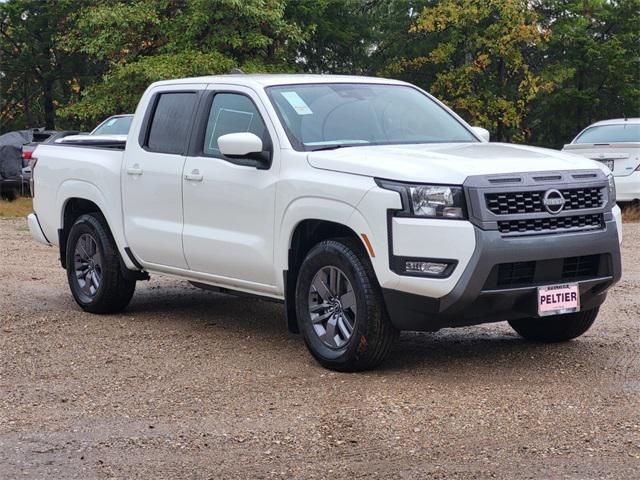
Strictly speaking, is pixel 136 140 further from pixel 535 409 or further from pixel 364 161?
pixel 535 409

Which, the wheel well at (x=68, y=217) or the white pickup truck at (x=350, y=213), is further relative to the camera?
the wheel well at (x=68, y=217)

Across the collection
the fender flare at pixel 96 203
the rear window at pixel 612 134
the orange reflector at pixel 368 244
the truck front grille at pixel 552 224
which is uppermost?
the truck front grille at pixel 552 224


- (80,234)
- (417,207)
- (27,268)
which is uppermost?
(417,207)

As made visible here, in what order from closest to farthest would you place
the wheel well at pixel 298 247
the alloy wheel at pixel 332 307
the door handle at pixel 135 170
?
the alloy wheel at pixel 332 307 < the wheel well at pixel 298 247 < the door handle at pixel 135 170

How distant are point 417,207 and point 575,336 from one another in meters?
2.04

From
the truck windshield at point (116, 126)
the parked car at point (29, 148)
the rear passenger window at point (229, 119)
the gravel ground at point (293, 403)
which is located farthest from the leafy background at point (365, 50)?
the gravel ground at point (293, 403)

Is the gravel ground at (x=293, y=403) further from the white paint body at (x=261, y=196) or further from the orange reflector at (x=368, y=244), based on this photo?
the orange reflector at (x=368, y=244)

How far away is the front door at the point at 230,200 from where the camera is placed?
7.50m

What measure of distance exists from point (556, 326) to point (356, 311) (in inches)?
69.5

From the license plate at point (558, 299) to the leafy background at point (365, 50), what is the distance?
25392 mm

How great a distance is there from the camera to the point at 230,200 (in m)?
7.75

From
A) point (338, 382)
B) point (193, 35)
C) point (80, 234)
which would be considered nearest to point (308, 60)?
point (193, 35)

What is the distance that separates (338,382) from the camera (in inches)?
266

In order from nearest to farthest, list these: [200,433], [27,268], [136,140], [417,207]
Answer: [200,433] < [417,207] < [136,140] < [27,268]
